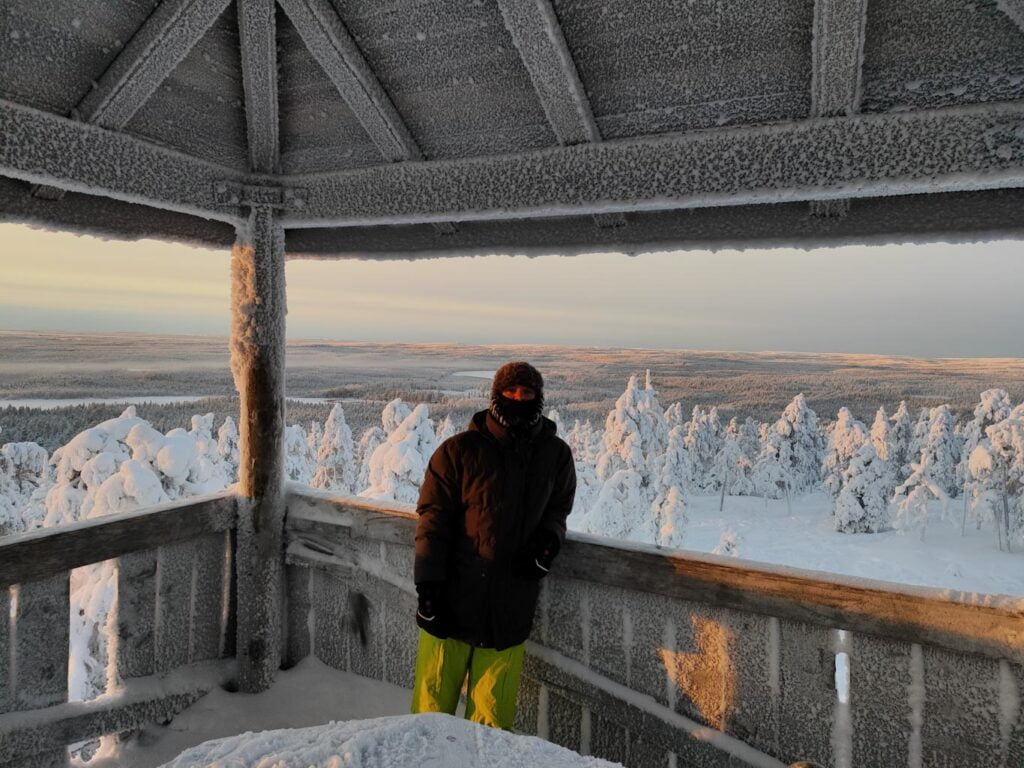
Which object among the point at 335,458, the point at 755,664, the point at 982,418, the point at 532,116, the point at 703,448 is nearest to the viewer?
the point at 755,664

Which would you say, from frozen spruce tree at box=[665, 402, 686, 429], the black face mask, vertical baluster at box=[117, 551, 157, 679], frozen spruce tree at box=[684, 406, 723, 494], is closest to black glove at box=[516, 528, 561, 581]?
the black face mask

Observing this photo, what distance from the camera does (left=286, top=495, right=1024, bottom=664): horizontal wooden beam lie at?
1.91 metres

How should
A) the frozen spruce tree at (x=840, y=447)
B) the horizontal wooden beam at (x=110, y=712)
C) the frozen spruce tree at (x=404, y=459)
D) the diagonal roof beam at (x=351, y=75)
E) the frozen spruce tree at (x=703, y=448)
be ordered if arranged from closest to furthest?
1. the diagonal roof beam at (x=351, y=75)
2. the horizontal wooden beam at (x=110, y=712)
3. the frozen spruce tree at (x=404, y=459)
4. the frozen spruce tree at (x=840, y=447)
5. the frozen spruce tree at (x=703, y=448)

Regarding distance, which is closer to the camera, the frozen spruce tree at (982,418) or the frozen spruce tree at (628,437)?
the frozen spruce tree at (982,418)

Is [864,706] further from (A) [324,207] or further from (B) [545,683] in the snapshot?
(A) [324,207]

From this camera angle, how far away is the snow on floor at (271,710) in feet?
10.1

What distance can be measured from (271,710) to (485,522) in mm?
1939

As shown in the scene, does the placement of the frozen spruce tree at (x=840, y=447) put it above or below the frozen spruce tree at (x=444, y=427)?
below

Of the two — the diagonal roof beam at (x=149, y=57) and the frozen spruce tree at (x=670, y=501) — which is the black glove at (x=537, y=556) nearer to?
the diagonal roof beam at (x=149, y=57)

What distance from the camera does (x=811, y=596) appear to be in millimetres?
2170

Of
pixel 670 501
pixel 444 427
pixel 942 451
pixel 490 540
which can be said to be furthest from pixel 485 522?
pixel 942 451

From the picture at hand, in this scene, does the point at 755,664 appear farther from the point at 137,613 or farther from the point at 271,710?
the point at 137,613

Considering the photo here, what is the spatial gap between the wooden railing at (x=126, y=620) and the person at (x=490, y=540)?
5.05 ft

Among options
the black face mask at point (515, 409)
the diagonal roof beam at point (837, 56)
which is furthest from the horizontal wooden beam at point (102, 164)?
the diagonal roof beam at point (837, 56)
